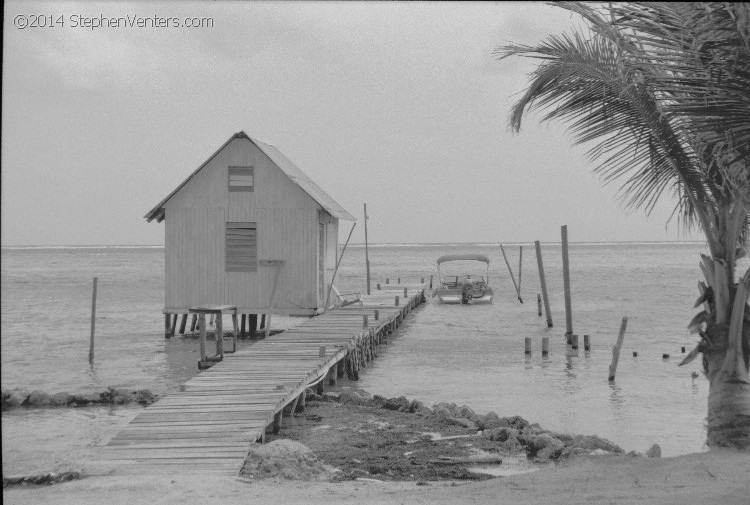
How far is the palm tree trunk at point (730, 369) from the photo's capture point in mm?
7879

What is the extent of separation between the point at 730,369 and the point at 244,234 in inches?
646

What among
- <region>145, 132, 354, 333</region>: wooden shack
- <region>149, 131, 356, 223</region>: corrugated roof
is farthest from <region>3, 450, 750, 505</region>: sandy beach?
<region>149, 131, 356, 223</region>: corrugated roof

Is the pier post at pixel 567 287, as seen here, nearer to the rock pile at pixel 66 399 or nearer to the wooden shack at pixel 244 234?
the wooden shack at pixel 244 234

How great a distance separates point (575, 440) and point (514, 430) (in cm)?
83

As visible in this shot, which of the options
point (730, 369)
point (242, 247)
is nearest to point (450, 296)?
point (242, 247)

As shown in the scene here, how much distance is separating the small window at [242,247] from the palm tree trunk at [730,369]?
16.0 m

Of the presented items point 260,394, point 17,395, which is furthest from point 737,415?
point 17,395

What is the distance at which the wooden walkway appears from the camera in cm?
805

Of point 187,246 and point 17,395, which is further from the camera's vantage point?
point 187,246

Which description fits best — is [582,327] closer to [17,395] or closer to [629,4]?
[17,395]

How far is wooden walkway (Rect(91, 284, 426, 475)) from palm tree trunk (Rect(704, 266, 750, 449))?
15.3 feet

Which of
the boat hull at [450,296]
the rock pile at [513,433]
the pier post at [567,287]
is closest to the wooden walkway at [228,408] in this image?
the rock pile at [513,433]

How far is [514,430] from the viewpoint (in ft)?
36.7

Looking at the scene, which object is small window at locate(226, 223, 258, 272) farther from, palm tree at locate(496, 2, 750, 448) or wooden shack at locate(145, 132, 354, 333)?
palm tree at locate(496, 2, 750, 448)
